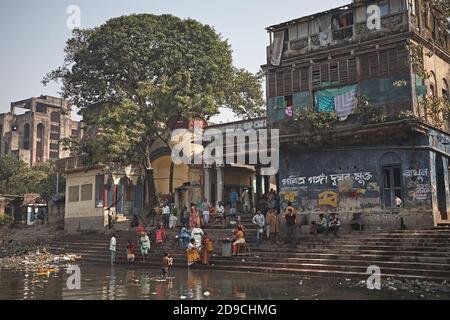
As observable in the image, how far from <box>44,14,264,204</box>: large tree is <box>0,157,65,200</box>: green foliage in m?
13.4

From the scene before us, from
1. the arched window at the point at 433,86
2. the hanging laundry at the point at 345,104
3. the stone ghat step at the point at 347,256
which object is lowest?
the stone ghat step at the point at 347,256

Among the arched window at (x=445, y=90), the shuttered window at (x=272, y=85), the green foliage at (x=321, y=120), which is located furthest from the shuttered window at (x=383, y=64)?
the shuttered window at (x=272, y=85)

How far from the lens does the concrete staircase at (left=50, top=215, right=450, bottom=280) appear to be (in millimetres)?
14383

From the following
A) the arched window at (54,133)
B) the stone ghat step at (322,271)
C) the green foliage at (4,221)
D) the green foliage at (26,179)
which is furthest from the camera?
the arched window at (54,133)

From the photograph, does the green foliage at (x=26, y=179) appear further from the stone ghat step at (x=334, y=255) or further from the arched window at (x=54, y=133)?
the stone ghat step at (x=334, y=255)

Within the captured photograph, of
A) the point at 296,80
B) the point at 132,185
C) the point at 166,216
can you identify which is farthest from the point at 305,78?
the point at 132,185

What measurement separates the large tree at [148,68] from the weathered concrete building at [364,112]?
22.7 ft

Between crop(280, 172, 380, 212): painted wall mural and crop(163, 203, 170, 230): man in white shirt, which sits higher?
crop(280, 172, 380, 212): painted wall mural

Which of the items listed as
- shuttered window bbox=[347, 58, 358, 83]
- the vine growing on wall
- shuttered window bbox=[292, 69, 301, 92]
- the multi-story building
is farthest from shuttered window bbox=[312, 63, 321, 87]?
the multi-story building

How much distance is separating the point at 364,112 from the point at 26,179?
39669 millimetres

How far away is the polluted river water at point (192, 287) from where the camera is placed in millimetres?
11516

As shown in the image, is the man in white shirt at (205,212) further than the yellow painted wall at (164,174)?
No

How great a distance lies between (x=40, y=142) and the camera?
74.7 m

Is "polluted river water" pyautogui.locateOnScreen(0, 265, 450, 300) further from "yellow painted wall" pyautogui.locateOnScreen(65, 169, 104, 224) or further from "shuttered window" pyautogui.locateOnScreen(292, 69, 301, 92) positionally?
"yellow painted wall" pyautogui.locateOnScreen(65, 169, 104, 224)
